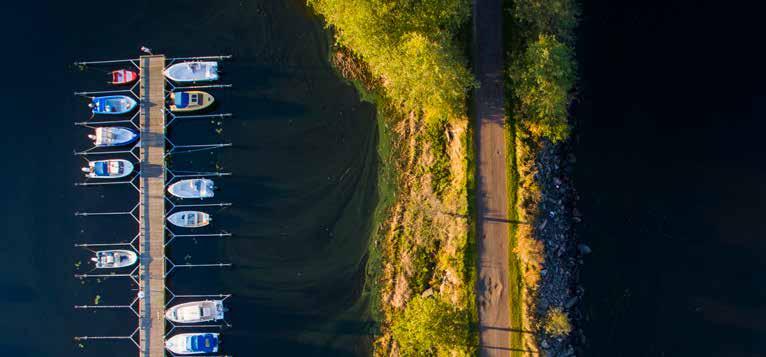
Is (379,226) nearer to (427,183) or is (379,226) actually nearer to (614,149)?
(427,183)

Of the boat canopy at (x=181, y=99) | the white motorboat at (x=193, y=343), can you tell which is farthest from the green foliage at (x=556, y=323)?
the boat canopy at (x=181, y=99)

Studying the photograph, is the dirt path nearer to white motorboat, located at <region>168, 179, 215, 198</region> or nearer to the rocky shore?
the rocky shore

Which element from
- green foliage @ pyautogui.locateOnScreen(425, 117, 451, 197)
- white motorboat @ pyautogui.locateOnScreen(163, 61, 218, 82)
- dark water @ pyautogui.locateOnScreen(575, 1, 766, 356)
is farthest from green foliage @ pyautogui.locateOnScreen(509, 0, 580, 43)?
white motorboat @ pyautogui.locateOnScreen(163, 61, 218, 82)

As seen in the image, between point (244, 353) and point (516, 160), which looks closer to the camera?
point (516, 160)

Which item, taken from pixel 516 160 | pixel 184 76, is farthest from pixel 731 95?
pixel 184 76

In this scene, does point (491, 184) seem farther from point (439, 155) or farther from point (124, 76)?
point (124, 76)

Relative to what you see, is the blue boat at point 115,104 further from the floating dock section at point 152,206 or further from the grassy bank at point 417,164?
the grassy bank at point 417,164
